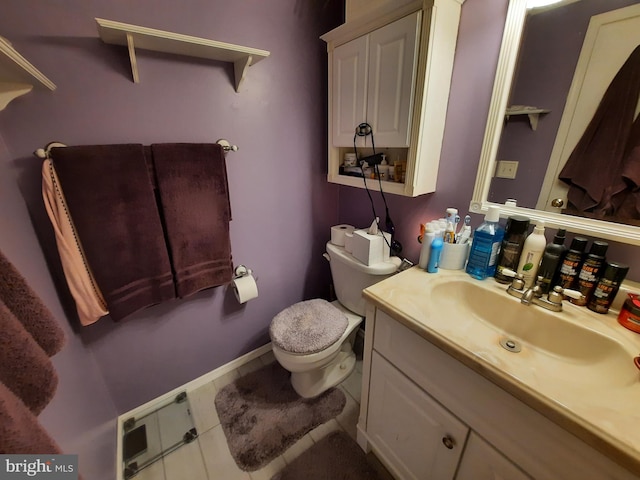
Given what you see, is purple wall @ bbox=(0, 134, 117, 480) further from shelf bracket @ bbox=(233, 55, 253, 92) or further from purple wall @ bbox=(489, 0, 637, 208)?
purple wall @ bbox=(489, 0, 637, 208)

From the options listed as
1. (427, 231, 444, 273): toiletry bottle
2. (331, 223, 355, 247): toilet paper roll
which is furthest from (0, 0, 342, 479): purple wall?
(427, 231, 444, 273): toiletry bottle

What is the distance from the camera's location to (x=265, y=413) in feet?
4.55

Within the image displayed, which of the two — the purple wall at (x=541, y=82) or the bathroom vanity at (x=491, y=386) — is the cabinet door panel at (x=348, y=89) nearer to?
the purple wall at (x=541, y=82)

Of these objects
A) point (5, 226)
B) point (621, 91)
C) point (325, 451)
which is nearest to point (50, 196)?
point (5, 226)

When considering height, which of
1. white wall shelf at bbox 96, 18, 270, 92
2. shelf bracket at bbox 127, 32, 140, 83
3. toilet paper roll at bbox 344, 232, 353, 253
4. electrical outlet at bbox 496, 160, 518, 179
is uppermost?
white wall shelf at bbox 96, 18, 270, 92

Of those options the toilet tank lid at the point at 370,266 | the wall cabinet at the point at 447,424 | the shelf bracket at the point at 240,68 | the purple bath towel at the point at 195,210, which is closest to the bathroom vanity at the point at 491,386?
the wall cabinet at the point at 447,424

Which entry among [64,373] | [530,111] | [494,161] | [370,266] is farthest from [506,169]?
[64,373]

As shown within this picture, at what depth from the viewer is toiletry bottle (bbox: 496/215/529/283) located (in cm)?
Answer: 92

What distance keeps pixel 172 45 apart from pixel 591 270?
1628 millimetres

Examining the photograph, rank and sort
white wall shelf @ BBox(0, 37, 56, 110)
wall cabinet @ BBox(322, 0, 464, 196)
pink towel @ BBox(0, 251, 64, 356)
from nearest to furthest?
pink towel @ BBox(0, 251, 64, 356) → white wall shelf @ BBox(0, 37, 56, 110) → wall cabinet @ BBox(322, 0, 464, 196)

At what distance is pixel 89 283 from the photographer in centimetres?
100

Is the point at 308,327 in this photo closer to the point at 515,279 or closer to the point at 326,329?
the point at 326,329

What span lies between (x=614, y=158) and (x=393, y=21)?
2.96 ft

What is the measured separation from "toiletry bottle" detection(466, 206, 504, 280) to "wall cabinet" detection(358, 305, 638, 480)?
1.37 ft
